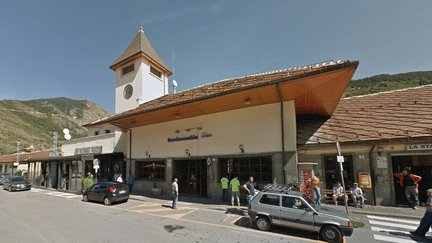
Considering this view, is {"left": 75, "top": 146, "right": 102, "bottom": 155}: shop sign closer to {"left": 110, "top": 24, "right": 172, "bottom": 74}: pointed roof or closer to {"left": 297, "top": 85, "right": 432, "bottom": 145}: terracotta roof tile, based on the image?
{"left": 110, "top": 24, "right": 172, "bottom": 74}: pointed roof

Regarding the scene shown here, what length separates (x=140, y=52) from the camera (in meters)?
22.2

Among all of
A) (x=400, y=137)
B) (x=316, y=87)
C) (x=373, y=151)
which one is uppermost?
(x=316, y=87)

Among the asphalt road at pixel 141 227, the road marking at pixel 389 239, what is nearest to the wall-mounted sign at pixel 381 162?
the asphalt road at pixel 141 227

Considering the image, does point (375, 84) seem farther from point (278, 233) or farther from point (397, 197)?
point (278, 233)

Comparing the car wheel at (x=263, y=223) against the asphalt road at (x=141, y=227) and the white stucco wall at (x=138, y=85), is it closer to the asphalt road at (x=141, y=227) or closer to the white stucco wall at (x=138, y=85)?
the asphalt road at (x=141, y=227)

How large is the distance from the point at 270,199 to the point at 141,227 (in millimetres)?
5238

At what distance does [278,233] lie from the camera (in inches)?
303

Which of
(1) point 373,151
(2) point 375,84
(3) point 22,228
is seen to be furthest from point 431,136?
(2) point 375,84

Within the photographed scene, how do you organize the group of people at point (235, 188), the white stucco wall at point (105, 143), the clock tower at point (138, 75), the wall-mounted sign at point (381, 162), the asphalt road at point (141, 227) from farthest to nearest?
1. the clock tower at point (138, 75)
2. the white stucco wall at point (105, 143)
3. the wall-mounted sign at point (381, 162)
4. the group of people at point (235, 188)
5. the asphalt road at point (141, 227)

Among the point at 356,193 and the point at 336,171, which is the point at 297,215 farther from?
the point at 336,171

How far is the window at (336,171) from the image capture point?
40.9ft

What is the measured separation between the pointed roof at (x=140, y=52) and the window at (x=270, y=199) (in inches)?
776

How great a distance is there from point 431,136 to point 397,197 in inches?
151

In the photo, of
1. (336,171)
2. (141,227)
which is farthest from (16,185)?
(336,171)
